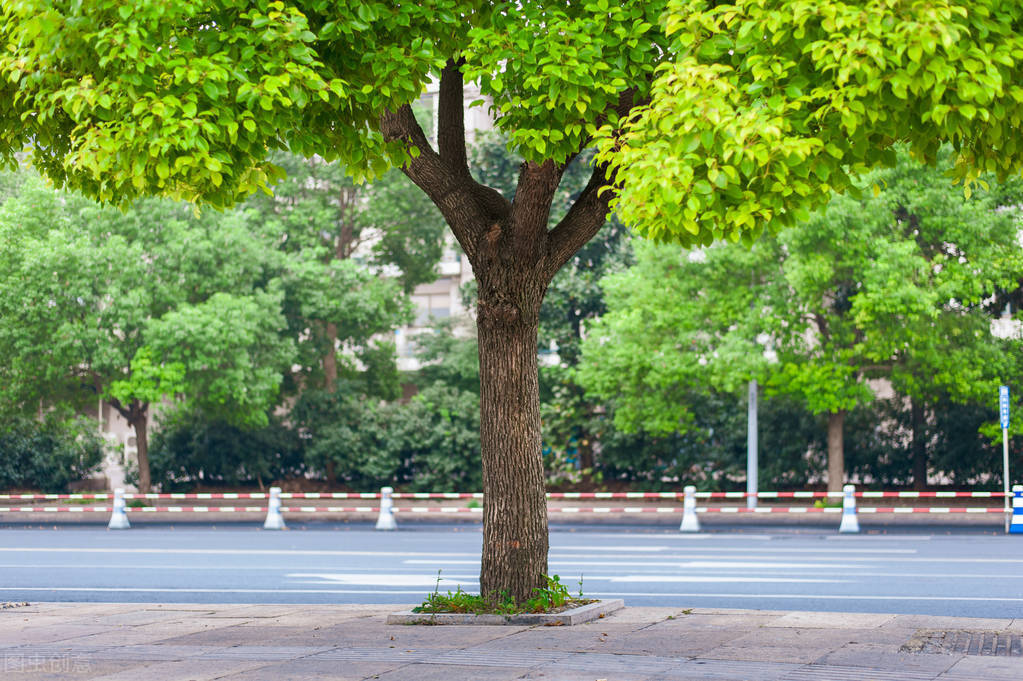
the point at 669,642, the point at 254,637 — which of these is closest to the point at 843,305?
the point at 669,642

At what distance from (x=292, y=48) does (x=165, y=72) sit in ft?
2.60

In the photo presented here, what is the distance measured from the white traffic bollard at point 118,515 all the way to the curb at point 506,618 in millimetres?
16417

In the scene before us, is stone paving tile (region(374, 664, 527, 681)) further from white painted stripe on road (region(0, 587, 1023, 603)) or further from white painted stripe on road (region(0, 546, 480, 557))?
white painted stripe on road (region(0, 546, 480, 557))

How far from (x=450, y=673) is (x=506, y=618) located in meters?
2.08

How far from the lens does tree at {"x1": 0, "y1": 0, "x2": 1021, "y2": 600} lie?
629 centimetres

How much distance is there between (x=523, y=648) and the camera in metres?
8.14

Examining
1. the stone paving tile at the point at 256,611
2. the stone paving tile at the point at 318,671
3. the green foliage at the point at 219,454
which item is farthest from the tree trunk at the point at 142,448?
the stone paving tile at the point at 318,671

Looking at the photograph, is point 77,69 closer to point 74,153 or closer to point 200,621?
point 74,153

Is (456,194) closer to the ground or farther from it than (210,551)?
farther from it

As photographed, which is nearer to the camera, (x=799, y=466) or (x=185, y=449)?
(x=799, y=466)

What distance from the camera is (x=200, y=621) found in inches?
408

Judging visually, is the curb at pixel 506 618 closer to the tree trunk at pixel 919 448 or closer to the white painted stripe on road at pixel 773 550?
the white painted stripe on road at pixel 773 550

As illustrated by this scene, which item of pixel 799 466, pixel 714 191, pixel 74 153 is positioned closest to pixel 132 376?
pixel 799 466

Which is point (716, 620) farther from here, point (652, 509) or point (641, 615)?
point (652, 509)
